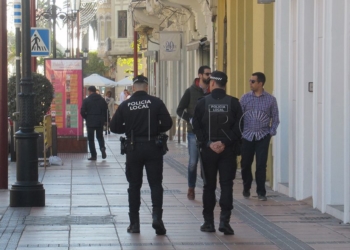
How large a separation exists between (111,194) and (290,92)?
3.27m

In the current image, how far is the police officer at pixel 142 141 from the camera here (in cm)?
1088

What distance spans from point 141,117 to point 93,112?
44.1 feet

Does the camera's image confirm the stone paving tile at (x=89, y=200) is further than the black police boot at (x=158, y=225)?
Yes

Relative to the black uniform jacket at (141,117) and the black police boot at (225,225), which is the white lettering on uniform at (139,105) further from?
the black police boot at (225,225)

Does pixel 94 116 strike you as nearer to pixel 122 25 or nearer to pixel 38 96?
pixel 38 96

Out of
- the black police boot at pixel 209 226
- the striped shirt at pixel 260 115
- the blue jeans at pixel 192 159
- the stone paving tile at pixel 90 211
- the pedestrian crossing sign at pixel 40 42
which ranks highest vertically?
the pedestrian crossing sign at pixel 40 42

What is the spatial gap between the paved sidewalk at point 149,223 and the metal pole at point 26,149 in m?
0.24

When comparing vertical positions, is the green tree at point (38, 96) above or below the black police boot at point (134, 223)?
above

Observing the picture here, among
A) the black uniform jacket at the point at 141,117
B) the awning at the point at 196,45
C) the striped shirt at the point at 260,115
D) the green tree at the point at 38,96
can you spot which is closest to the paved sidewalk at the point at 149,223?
the striped shirt at the point at 260,115

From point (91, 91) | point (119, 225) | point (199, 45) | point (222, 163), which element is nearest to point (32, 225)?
point (119, 225)

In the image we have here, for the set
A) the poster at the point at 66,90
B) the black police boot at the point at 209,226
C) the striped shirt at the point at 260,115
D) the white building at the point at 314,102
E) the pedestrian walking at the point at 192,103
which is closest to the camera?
the black police boot at the point at 209,226

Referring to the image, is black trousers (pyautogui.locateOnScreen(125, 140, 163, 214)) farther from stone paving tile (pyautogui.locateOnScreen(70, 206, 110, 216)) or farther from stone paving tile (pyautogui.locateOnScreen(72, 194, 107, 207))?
stone paving tile (pyautogui.locateOnScreen(72, 194, 107, 207))

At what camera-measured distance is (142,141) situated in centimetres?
1090

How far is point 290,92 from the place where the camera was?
15.1 meters
